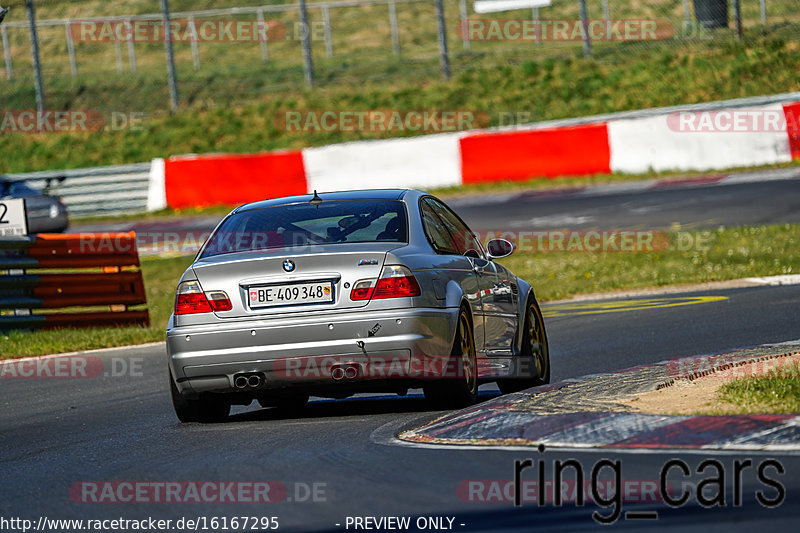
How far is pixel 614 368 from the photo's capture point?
10.2m

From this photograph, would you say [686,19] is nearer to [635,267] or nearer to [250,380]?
[635,267]

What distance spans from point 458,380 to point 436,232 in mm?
1185

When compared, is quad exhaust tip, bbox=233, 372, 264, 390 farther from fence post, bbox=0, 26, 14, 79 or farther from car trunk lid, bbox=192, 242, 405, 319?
fence post, bbox=0, 26, 14, 79

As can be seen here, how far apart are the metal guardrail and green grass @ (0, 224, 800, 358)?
9836 millimetres

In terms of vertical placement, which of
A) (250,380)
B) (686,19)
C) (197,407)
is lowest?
(197,407)

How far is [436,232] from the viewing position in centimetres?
894

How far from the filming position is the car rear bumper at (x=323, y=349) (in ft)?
25.9

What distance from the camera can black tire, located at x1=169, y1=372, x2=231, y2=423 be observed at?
27.8 feet

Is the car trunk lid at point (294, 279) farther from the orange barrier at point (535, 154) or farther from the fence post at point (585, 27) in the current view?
the fence post at point (585, 27)

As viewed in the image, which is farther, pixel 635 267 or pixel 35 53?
pixel 35 53

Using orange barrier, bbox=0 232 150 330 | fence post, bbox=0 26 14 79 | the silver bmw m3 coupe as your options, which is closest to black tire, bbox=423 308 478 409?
the silver bmw m3 coupe

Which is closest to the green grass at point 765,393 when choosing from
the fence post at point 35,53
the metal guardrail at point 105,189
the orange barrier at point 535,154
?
the orange barrier at point 535,154

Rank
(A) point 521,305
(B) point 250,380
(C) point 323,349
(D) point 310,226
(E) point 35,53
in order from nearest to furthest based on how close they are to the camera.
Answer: (C) point 323,349, (B) point 250,380, (D) point 310,226, (A) point 521,305, (E) point 35,53

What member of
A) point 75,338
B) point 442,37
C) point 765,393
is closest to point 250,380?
point 765,393
